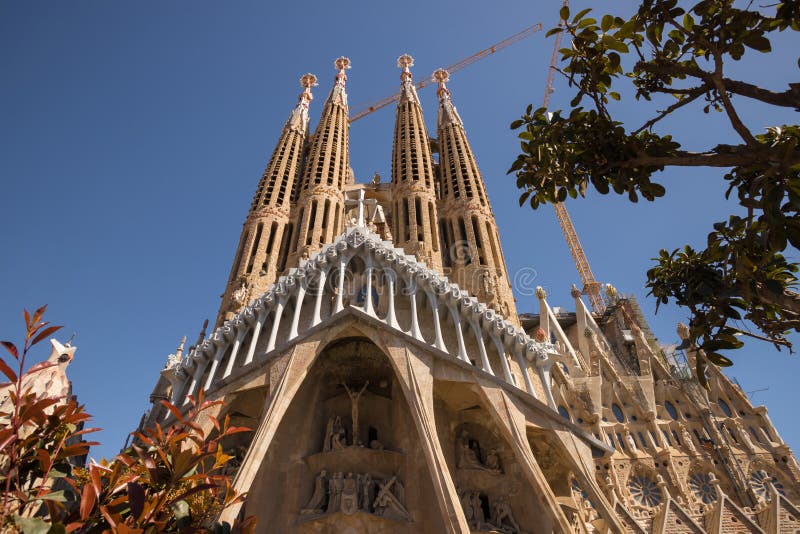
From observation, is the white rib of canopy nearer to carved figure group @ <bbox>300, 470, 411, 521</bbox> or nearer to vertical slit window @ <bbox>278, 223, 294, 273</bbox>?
carved figure group @ <bbox>300, 470, 411, 521</bbox>

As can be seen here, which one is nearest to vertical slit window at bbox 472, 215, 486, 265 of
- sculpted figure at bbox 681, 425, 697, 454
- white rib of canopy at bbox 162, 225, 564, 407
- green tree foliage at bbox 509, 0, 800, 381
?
white rib of canopy at bbox 162, 225, 564, 407

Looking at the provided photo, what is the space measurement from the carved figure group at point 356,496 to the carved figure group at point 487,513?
1.68 meters

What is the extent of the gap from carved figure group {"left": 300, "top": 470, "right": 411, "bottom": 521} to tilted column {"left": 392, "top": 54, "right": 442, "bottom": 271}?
384 inches

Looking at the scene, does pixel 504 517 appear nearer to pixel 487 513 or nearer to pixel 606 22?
pixel 487 513

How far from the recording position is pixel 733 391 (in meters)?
21.0

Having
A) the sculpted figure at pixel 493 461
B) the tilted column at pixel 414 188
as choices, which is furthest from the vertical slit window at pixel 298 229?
the sculpted figure at pixel 493 461

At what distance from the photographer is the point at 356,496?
1272cm

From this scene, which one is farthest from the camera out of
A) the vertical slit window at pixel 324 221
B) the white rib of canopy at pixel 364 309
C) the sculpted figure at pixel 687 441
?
the vertical slit window at pixel 324 221

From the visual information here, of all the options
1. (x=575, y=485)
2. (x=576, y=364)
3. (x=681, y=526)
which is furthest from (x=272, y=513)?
(x=576, y=364)

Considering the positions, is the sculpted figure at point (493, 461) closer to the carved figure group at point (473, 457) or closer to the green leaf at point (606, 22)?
the carved figure group at point (473, 457)

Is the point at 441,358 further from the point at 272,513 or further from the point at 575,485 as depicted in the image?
→ the point at 575,485

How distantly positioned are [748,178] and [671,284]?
1.30 meters

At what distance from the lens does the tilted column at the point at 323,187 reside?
23.0 meters

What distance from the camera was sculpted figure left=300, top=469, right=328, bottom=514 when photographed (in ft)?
42.0
